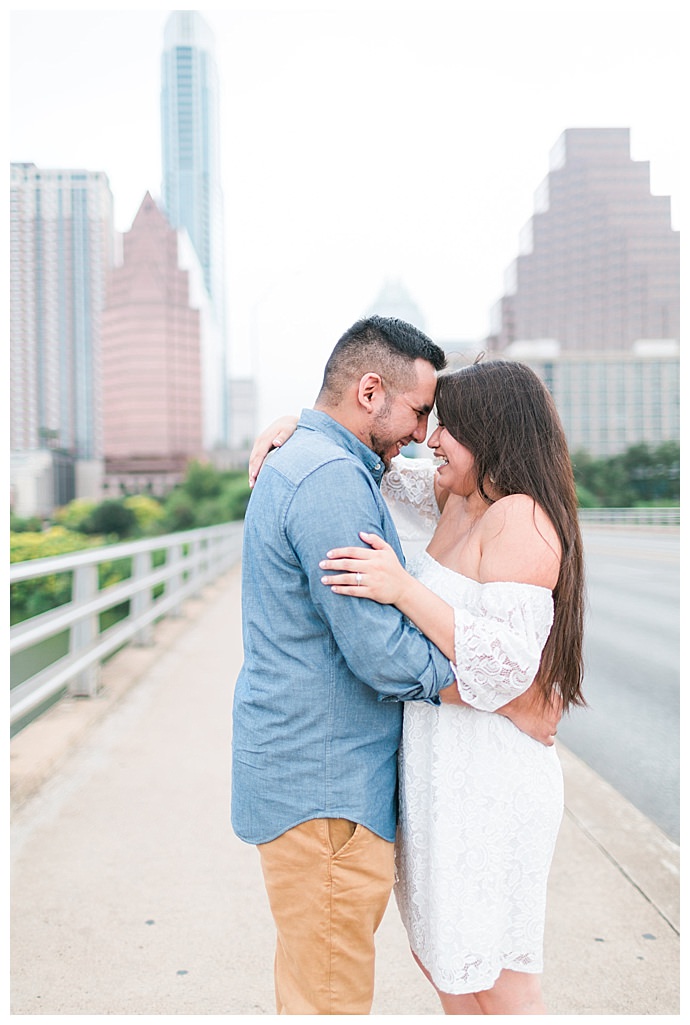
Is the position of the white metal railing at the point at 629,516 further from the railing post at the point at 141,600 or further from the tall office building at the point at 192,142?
the tall office building at the point at 192,142

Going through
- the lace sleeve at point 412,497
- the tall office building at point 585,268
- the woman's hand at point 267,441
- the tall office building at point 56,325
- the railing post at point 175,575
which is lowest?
the railing post at point 175,575

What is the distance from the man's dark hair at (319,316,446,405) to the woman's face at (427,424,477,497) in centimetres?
15

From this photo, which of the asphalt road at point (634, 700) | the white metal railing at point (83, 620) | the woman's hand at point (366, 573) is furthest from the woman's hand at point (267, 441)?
the white metal railing at point (83, 620)

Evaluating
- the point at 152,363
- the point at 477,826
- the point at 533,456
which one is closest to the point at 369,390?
the point at 533,456

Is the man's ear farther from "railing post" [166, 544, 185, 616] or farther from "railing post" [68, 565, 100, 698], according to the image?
"railing post" [166, 544, 185, 616]

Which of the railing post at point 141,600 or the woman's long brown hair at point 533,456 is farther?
the railing post at point 141,600

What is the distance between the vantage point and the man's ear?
6.09 ft

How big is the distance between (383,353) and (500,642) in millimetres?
679

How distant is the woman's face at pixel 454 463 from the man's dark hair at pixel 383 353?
15 centimetres

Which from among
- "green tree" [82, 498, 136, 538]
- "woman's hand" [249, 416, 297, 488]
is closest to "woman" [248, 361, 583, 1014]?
"woman's hand" [249, 416, 297, 488]

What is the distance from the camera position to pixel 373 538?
1653mm

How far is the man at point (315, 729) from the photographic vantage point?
1.67 m

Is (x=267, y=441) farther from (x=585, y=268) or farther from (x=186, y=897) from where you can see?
(x=585, y=268)
